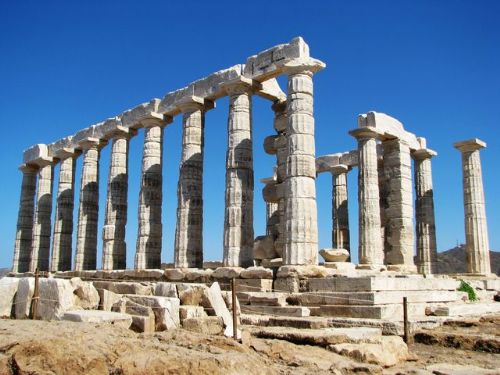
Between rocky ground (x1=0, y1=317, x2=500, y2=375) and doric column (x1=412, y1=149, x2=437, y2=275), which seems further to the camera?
doric column (x1=412, y1=149, x2=437, y2=275)

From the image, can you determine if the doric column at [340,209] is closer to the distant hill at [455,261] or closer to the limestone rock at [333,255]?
the limestone rock at [333,255]

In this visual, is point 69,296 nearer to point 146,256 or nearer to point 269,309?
point 269,309

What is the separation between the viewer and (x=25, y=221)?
113 feet

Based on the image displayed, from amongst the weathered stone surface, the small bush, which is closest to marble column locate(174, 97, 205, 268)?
the small bush

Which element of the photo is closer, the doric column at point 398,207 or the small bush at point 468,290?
the small bush at point 468,290

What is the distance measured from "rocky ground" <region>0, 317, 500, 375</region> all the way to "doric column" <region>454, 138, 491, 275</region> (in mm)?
17226

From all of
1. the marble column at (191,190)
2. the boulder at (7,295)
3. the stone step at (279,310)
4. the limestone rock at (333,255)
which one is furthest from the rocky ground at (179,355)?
the marble column at (191,190)

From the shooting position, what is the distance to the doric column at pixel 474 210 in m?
27.3

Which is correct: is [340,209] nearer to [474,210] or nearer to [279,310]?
[474,210]

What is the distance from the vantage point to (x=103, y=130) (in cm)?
2859

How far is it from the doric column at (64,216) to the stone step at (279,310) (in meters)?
17.7

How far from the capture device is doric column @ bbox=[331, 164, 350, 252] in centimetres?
2928

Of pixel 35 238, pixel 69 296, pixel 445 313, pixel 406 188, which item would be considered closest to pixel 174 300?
pixel 69 296

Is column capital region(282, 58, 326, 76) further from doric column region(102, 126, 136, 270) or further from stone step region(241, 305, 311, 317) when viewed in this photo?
doric column region(102, 126, 136, 270)
